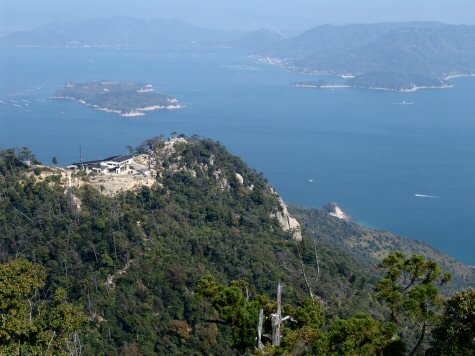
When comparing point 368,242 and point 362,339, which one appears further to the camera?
point 368,242

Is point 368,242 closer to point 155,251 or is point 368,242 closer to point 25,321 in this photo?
point 155,251

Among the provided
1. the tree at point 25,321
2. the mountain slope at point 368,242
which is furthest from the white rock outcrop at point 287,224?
the tree at point 25,321

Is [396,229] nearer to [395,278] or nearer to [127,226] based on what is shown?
[127,226]

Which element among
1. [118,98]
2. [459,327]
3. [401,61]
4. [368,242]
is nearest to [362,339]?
[459,327]

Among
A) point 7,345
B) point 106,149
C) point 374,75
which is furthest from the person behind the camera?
point 374,75

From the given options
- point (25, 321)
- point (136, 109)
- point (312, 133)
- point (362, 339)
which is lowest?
point (312, 133)

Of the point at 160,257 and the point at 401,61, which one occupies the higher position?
the point at 401,61

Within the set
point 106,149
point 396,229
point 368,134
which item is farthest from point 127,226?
point 368,134
